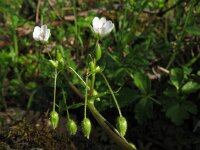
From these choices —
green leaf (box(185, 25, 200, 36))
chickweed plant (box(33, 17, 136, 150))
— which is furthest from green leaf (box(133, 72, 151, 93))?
chickweed plant (box(33, 17, 136, 150))

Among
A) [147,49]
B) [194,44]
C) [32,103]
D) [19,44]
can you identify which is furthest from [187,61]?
[19,44]

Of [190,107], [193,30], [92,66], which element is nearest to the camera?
[92,66]

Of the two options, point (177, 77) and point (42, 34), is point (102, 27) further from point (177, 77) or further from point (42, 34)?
point (177, 77)

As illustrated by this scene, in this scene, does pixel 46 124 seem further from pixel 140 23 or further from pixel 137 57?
pixel 140 23

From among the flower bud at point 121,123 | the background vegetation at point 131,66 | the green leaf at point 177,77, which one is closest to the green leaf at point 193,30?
the background vegetation at point 131,66

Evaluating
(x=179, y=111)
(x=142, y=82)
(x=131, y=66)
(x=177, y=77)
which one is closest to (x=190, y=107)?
(x=179, y=111)

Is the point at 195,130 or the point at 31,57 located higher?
the point at 31,57
